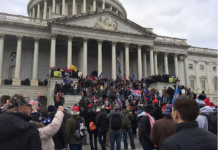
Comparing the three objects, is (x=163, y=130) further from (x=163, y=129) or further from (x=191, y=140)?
(x=191, y=140)

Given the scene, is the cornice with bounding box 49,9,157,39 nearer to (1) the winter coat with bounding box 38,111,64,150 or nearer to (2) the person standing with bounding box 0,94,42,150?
(1) the winter coat with bounding box 38,111,64,150

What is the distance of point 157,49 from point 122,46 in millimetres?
7642

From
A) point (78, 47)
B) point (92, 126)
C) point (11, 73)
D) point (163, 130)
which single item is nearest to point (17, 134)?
point (163, 130)

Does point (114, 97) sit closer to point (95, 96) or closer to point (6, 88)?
point (95, 96)

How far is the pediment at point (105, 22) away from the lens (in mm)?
33531

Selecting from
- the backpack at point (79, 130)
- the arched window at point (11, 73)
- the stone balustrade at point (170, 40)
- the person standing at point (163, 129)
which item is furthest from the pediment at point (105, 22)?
the person standing at point (163, 129)

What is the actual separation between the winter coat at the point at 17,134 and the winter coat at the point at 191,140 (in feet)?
6.55

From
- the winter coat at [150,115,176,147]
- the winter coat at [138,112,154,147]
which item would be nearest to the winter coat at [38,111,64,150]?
the winter coat at [150,115,176,147]

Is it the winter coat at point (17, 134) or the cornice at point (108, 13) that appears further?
the cornice at point (108, 13)

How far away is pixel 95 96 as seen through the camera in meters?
21.7

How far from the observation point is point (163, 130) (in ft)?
15.7

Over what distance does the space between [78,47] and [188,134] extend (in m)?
36.8

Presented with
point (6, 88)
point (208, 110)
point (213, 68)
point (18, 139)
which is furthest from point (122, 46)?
point (18, 139)

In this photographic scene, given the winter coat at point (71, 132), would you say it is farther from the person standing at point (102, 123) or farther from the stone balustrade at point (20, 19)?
the stone balustrade at point (20, 19)
